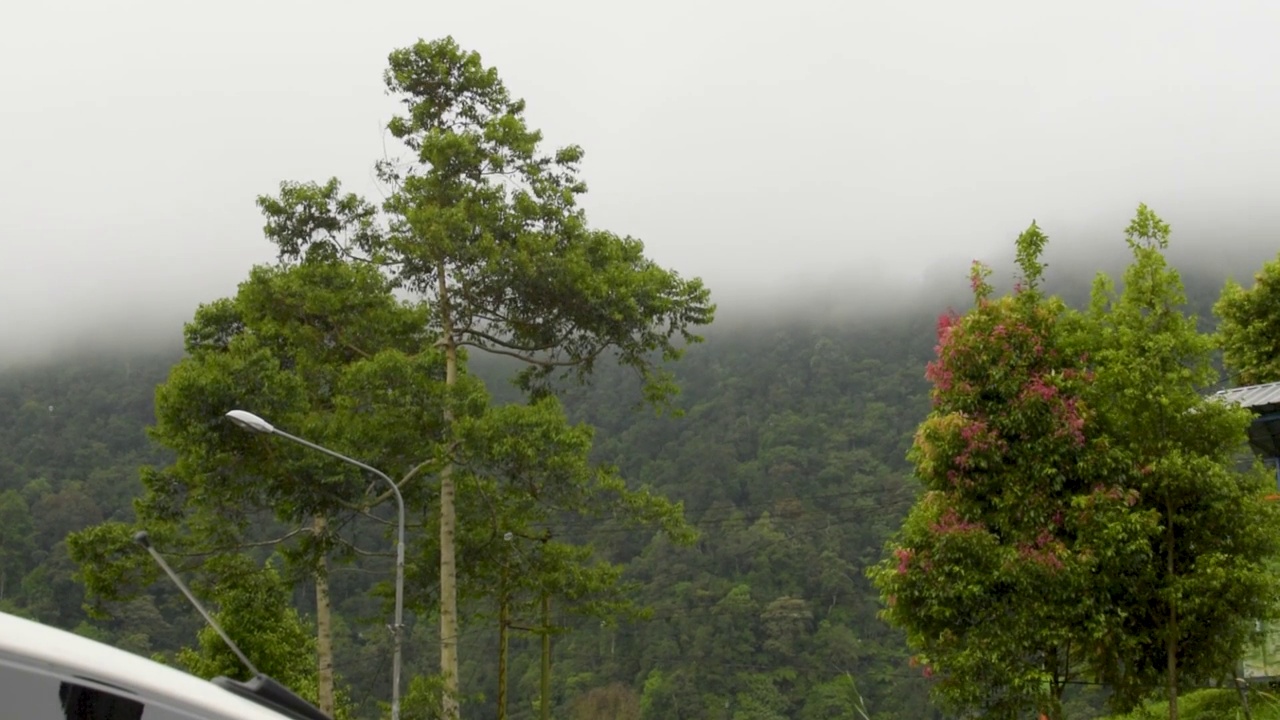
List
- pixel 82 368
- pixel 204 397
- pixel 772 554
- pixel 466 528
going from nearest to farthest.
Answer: pixel 204 397 < pixel 466 528 < pixel 772 554 < pixel 82 368

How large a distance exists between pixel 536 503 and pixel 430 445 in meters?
2.01

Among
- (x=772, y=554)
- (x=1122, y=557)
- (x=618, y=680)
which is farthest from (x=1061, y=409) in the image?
(x=772, y=554)

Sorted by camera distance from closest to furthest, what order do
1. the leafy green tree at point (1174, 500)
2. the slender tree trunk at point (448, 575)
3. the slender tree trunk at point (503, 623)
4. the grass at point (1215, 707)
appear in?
the leafy green tree at point (1174, 500)
the grass at point (1215, 707)
the slender tree trunk at point (448, 575)
the slender tree trunk at point (503, 623)

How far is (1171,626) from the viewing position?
1338 centimetres

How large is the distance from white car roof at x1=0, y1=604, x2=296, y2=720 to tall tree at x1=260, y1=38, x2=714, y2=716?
1943cm

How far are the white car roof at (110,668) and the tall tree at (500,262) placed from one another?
63.7 feet

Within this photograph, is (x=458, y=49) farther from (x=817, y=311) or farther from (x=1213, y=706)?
(x=817, y=311)

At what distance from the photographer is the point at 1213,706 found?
15.8 meters

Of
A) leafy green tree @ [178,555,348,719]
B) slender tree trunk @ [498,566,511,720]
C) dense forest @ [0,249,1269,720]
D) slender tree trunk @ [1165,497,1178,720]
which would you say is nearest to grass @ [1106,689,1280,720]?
slender tree trunk @ [1165,497,1178,720]

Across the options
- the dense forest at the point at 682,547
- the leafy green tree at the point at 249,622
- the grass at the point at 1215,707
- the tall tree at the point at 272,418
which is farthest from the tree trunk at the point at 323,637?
the grass at the point at 1215,707

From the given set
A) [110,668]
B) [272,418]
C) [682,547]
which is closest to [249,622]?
[272,418]

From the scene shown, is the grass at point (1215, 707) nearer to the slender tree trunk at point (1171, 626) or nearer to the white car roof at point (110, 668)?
the slender tree trunk at point (1171, 626)

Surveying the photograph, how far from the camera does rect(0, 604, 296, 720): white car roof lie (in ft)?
7.33

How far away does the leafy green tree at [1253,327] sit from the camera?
2225 cm
